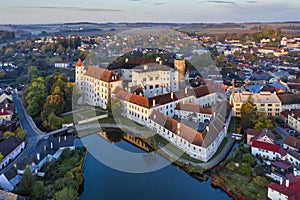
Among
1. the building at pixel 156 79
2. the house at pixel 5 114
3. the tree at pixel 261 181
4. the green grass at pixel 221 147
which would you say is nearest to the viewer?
the tree at pixel 261 181

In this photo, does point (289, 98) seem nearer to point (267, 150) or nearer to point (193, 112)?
point (193, 112)

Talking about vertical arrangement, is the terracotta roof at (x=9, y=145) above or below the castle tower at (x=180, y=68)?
below

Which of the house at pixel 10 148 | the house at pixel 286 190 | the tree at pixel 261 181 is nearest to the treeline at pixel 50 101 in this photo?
the house at pixel 10 148

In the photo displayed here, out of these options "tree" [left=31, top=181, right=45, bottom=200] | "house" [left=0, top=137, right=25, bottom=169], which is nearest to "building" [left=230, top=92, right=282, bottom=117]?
"house" [left=0, top=137, right=25, bottom=169]

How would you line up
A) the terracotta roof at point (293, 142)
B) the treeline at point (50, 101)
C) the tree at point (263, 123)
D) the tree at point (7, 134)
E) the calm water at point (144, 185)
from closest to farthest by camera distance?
the calm water at point (144, 185) < the terracotta roof at point (293, 142) < the tree at point (7, 134) < the tree at point (263, 123) < the treeline at point (50, 101)

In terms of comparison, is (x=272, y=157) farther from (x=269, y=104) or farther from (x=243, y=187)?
(x=269, y=104)

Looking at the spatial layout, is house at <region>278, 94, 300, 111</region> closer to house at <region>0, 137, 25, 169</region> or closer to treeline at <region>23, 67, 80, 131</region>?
treeline at <region>23, 67, 80, 131</region>

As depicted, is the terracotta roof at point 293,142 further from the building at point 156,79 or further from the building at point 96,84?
the building at point 96,84
